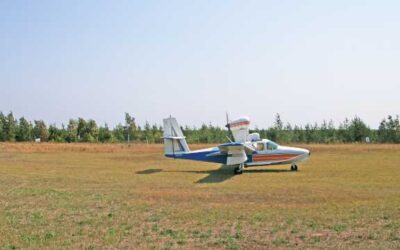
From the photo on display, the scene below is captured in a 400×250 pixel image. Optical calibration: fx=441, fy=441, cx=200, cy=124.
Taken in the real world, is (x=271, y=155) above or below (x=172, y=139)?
below

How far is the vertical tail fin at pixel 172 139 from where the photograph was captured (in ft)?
80.9

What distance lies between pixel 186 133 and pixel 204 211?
58.8m

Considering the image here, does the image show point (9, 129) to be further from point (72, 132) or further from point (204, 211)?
point (204, 211)

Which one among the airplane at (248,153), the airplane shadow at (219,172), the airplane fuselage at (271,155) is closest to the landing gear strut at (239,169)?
the airplane at (248,153)

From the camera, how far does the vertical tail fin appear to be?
24672 millimetres

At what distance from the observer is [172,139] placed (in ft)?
80.8

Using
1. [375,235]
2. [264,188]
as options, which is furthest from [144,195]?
[375,235]

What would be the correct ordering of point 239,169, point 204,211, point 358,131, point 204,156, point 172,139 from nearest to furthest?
point 204,211
point 239,169
point 204,156
point 172,139
point 358,131

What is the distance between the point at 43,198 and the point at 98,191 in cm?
217

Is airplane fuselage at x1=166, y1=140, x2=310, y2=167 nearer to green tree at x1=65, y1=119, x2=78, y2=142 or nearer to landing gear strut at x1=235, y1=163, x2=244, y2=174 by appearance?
landing gear strut at x1=235, y1=163, x2=244, y2=174

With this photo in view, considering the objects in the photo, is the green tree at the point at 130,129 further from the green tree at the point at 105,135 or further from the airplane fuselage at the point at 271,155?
the airplane fuselage at the point at 271,155

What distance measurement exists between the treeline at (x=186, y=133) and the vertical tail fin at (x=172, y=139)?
117 feet

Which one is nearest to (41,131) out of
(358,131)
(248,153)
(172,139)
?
(358,131)

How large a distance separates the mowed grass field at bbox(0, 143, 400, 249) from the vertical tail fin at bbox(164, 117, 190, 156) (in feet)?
11.8
